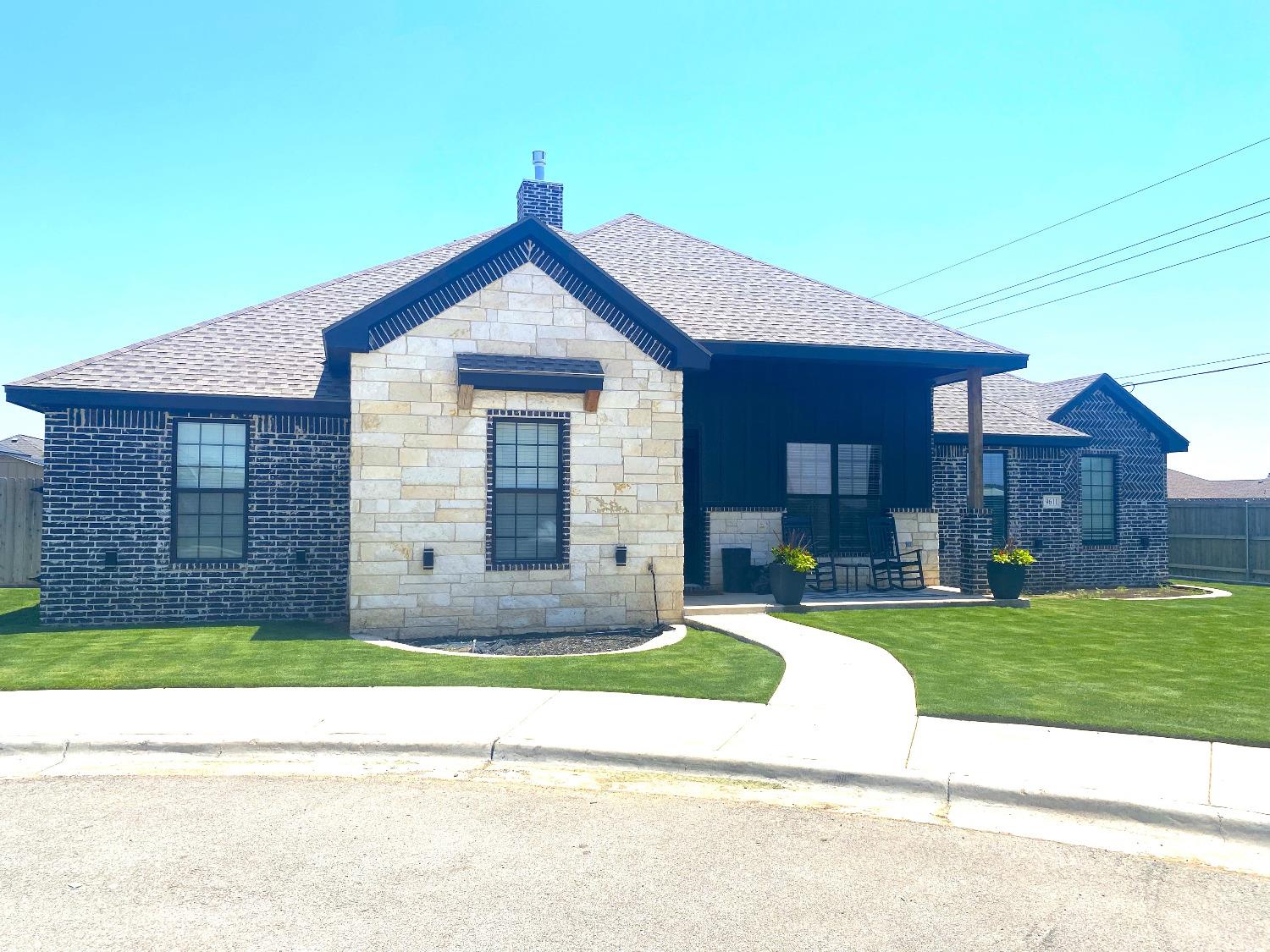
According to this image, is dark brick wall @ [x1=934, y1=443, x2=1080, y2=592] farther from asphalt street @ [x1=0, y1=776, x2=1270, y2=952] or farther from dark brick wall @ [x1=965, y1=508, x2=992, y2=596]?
asphalt street @ [x1=0, y1=776, x2=1270, y2=952]

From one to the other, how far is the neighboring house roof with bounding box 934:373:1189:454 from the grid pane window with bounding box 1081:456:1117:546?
0.92 meters

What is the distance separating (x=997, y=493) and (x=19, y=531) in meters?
19.9

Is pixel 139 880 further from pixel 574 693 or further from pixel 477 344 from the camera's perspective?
pixel 477 344

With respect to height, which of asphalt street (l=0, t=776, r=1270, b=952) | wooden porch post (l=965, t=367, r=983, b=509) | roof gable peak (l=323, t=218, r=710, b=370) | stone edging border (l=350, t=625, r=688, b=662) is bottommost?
asphalt street (l=0, t=776, r=1270, b=952)

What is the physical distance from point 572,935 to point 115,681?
6.56m

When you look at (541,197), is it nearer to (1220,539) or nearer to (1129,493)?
(1129,493)

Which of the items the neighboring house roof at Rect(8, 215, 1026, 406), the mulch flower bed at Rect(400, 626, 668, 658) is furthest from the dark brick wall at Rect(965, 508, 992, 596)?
the mulch flower bed at Rect(400, 626, 668, 658)

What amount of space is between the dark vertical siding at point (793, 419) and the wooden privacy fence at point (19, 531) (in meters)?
13.6

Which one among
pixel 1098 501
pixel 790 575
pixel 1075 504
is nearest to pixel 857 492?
pixel 790 575

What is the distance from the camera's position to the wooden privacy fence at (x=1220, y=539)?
22641 mm

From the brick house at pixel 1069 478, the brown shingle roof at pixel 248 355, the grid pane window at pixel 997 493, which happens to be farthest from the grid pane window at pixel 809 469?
the brown shingle roof at pixel 248 355

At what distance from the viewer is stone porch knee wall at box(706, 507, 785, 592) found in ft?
53.0

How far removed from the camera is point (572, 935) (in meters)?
4.03

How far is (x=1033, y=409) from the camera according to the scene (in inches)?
830
